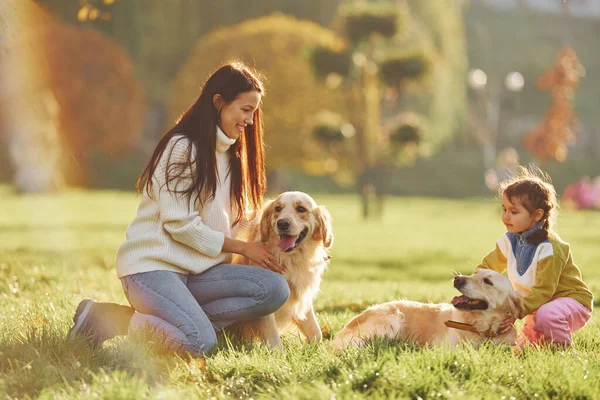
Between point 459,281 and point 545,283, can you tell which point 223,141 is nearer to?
point 459,281

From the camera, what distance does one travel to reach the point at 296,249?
4.62m

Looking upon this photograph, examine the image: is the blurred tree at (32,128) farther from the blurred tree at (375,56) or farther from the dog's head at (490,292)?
the dog's head at (490,292)

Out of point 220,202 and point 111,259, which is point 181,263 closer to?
point 220,202

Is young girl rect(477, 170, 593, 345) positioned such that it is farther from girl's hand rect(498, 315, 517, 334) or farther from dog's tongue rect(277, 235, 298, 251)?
dog's tongue rect(277, 235, 298, 251)

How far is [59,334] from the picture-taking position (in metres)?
4.26

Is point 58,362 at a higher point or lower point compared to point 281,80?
lower

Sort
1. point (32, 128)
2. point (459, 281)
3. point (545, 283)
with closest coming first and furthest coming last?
point (459, 281) → point (545, 283) → point (32, 128)

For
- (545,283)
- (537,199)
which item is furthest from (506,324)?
(537,199)

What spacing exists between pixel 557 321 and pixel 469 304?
495 mm

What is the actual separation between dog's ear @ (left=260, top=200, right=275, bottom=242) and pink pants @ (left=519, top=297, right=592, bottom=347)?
5.10 feet

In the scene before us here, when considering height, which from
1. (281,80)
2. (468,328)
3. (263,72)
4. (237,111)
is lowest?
(468,328)

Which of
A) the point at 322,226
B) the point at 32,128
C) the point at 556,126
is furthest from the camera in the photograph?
the point at 32,128

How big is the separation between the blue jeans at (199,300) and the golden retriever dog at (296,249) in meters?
0.17

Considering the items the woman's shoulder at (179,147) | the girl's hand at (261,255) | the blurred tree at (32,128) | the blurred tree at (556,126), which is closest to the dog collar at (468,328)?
the girl's hand at (261,255)
